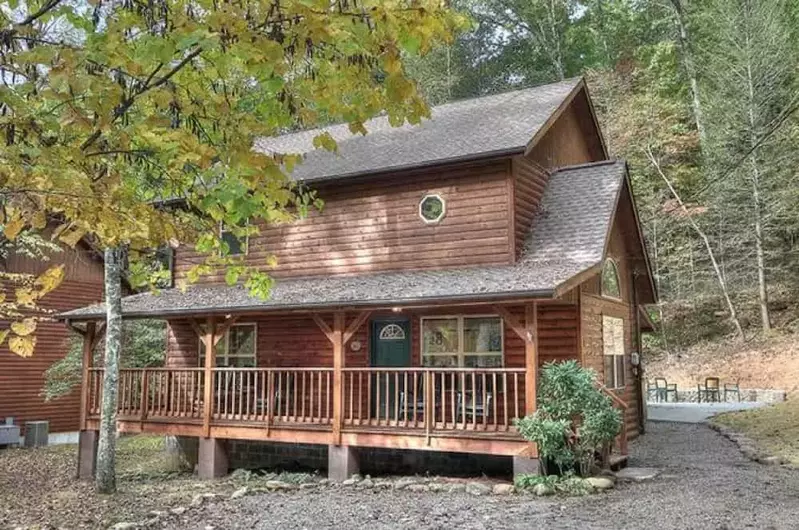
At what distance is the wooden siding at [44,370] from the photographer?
18.8 m

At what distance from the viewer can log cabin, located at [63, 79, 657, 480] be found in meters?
10.5

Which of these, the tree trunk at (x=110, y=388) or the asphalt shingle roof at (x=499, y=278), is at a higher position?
the asphalt shingle roof at (x=499, y=278)

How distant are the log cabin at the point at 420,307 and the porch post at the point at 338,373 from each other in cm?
2

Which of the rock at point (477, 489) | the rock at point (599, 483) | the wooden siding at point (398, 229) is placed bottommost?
the rock at point (477, 489)

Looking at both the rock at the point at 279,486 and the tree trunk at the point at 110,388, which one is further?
the tree trunk at the point at 110,388

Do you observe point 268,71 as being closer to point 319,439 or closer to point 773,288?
point 319,439

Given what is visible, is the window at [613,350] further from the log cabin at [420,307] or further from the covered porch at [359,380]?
the covered porch at [359,380]

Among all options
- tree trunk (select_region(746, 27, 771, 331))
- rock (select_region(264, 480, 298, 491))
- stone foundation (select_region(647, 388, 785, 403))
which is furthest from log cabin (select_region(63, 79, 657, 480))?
tree trunk (select_region(746, 27, 771, 331))

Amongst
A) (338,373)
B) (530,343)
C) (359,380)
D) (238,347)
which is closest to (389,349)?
(359,380)

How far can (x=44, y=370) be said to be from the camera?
19.7m

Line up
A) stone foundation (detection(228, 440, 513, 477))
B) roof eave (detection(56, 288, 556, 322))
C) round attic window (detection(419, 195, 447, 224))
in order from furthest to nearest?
round attic window (detection(419, 195, 447, 224)), stone foundation (detection(228, 440, 513, 477)), roof eave (detection(56, 288, 556, 322))

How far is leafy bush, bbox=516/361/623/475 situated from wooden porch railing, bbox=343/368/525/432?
0.45 metres

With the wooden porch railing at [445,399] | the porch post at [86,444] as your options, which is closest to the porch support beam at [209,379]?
the wooden porch railing at [445,399]

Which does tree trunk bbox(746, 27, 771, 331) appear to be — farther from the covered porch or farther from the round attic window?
the covered porch
